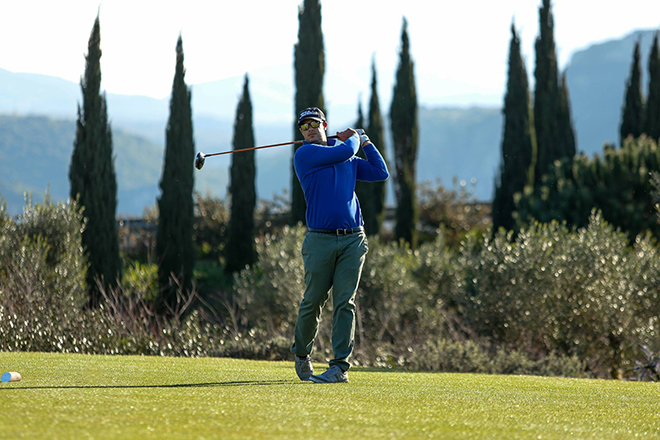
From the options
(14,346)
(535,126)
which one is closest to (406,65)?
(535,126)

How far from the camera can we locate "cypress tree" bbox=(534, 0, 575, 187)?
1015 inches

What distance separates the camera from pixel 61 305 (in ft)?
36.2

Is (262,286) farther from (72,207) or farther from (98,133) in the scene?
(98,133)

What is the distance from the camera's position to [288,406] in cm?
434

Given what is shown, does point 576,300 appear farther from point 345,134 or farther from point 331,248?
point 331,248

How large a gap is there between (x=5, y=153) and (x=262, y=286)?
626 ft

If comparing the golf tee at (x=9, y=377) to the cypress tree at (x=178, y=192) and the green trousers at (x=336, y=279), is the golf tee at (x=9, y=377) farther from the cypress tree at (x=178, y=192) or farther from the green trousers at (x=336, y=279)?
the cypress tree at (x=178, y=192)

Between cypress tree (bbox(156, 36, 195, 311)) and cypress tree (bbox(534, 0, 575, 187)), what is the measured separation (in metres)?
11.5

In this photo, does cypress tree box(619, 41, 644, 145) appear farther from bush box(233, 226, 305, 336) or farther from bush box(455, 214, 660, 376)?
bush box(455, 214, 660, 376)

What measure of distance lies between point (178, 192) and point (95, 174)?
3005 millimetres

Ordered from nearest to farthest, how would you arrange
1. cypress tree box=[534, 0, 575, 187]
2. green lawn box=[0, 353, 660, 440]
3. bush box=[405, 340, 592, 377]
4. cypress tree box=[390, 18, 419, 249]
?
green lawn box=[0, 353, 660, 440] → bush box=[405, 340, 592, 377] → cypress tree box=[534, 0, 575, 187] → cypress tree box=[390, 18, 419, 249]

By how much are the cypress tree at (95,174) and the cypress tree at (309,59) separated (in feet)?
18.8

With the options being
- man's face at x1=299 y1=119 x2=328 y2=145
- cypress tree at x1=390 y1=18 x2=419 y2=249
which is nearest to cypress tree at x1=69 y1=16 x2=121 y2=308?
cypress tree at x1=390 y1=18 x2=419 y2=249

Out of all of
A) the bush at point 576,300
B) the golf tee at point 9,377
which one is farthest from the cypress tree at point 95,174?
the golf tee at point 9,377
